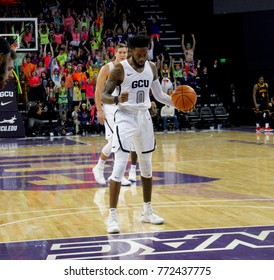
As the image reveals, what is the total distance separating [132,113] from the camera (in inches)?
307

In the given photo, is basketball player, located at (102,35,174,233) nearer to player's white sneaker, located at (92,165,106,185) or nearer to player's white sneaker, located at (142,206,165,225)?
player's white sneaker, located at (142,206,165,225)

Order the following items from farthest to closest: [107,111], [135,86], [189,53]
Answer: [189,53], [107,111], [135,86]

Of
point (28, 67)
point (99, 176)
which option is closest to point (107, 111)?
point (99, 176)

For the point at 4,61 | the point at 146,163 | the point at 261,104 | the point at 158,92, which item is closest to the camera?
the point at 4,61

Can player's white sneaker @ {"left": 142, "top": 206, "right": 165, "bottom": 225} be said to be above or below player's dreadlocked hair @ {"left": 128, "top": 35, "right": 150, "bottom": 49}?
below

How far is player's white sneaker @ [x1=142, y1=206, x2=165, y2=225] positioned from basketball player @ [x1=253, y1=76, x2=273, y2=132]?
53.5 feet

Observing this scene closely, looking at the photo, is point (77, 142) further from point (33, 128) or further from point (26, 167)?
point (26, 167)

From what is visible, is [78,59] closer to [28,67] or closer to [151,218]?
[28,67]

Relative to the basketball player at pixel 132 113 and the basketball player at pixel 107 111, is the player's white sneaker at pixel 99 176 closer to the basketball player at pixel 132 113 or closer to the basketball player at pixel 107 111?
the basketball player at pixel 107 111

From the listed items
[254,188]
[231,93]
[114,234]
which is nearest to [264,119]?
[231,93]

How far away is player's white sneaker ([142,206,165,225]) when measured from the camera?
777cm

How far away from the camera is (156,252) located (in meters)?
6.38

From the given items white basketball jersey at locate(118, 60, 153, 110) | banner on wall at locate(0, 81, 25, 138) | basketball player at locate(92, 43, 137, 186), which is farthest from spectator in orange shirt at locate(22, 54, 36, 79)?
white basketball jersey at locate(118, 60, 153, 110)

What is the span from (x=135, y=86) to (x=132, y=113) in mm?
284
